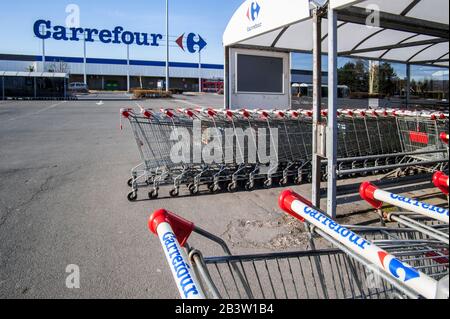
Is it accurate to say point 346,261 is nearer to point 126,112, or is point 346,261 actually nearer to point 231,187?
point 231,187

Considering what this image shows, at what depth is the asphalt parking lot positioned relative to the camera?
10.2ft

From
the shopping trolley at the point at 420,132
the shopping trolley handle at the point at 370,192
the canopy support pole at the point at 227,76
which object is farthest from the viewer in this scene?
the canopy support pole at the point at 227,76

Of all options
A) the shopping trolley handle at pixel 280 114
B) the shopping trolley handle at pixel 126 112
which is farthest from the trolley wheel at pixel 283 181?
the shopping trolley handle at pixel 126 112

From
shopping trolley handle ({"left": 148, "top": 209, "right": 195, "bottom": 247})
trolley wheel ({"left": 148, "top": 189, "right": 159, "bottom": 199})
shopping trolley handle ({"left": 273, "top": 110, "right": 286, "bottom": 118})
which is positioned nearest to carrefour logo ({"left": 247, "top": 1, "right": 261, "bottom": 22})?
shopping trolley handle ({"left": 273, "top": 110, "right": 286, "bottom": 118})

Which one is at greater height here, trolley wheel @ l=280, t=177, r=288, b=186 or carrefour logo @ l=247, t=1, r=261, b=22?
carrefour logo @ l=247, t=1, r=261, b=22

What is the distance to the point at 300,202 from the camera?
72.4 inches

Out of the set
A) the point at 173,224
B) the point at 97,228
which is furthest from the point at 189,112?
the point at 173,224

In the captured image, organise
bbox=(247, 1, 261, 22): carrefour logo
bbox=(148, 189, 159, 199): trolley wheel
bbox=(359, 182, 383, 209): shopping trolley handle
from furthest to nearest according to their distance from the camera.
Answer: bbox=(148, 189, 159, 199): trolley wheel → bbox=(247, 1, 261, 22): carrefour logo → bbox=(359, 182, 383, 209): shopping trolley handle

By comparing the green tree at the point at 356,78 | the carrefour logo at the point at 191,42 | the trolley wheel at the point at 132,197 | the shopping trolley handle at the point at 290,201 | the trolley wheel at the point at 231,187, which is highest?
the carrefour logo at the point at 191,42

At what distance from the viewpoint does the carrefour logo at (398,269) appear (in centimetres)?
116

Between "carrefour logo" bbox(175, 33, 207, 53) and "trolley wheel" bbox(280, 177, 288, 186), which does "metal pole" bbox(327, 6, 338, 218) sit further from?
"carrefour logo" bbox(175, 33, 207, 53)

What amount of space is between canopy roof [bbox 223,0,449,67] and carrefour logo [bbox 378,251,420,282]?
1.92m

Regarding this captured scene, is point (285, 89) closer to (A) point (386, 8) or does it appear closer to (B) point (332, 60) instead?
(A) point (386, 8)

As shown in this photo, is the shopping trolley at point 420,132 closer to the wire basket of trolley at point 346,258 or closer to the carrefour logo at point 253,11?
the carrefour logo at point 253,11
